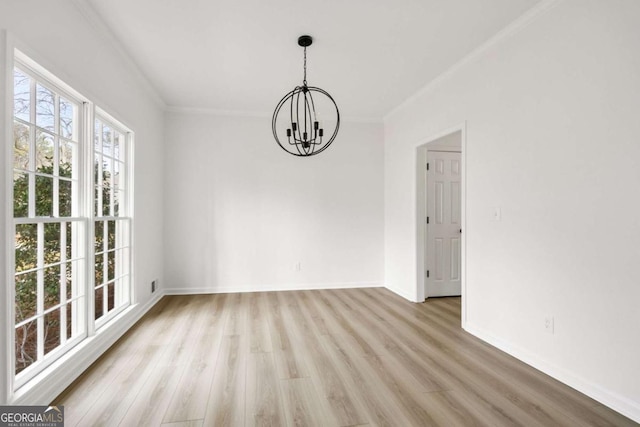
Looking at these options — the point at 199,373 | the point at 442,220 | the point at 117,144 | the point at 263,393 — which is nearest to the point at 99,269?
the point at 117,144

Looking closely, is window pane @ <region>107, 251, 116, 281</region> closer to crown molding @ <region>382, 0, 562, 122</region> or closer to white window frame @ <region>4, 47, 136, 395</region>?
white window frame @ <region>4, 47, 136, 395</region>

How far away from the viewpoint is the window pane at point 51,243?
85.4 inches

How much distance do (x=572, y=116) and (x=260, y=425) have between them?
9.40ft

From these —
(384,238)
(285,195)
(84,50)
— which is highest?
(84,50)

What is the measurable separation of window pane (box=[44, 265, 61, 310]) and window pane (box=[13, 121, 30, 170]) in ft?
2.34

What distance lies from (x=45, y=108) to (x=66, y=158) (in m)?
0.38

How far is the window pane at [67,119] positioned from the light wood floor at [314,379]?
180 centimetres

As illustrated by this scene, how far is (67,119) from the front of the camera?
242 centimetres

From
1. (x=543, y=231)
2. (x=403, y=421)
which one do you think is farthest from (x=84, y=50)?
(x=543, y=231)

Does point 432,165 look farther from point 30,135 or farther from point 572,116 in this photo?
point 30,135

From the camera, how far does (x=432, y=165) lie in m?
4.64

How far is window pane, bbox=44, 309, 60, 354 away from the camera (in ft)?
7.26

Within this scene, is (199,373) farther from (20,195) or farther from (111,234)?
(111,234)

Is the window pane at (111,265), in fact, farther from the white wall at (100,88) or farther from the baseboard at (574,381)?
the baseboard at (574,381)
